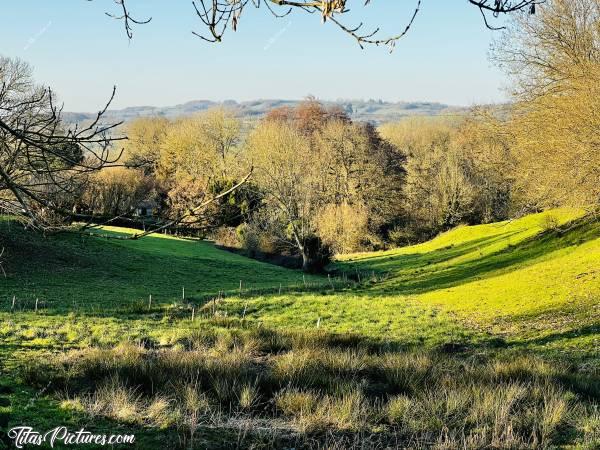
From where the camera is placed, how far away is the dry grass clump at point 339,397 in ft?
18.2

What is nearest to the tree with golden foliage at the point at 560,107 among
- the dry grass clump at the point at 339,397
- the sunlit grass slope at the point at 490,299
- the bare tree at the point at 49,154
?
the sunlit grass slope at the point at 490,299

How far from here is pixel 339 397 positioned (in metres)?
6.32

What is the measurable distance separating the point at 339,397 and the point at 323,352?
3.11 metres

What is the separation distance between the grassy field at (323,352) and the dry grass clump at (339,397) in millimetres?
29

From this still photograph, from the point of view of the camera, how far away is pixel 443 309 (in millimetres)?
19891

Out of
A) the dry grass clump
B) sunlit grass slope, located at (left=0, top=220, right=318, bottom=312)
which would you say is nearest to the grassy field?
the dry grass clump

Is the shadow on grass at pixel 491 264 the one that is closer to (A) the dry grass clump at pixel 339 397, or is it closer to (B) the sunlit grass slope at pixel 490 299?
(B) the sunlit grass slope at pixel 490 299

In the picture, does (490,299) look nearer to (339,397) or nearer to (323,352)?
(323,352)

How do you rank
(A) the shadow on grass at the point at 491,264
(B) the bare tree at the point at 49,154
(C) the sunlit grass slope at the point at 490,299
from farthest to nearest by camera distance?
(A) the shadow on grass at the point at 491,264 < (C) the sunlit grass slope at the point at 490,299 < (B) the bare tree at the point at 49,154

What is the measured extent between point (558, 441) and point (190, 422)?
3.82 m

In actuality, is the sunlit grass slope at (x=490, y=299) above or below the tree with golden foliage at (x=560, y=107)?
below

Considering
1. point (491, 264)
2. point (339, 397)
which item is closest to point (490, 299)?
point (491, 264)

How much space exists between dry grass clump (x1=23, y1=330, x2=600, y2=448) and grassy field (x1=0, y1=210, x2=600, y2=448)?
3cm

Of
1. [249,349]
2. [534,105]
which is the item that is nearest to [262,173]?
[534,105]
